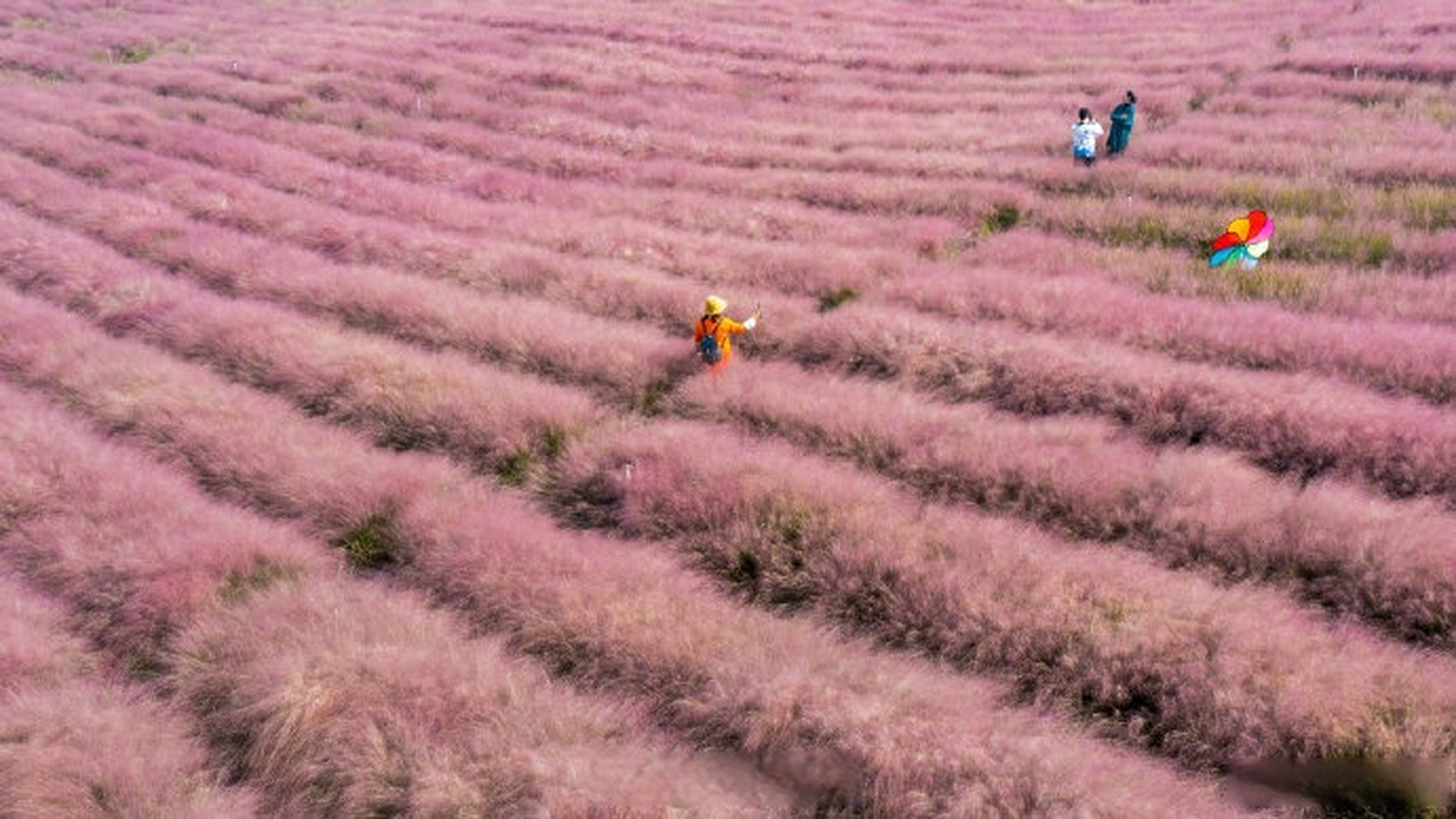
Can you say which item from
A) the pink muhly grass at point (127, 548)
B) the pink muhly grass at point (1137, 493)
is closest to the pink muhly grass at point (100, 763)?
the pink muhly grass at point (127, 548)

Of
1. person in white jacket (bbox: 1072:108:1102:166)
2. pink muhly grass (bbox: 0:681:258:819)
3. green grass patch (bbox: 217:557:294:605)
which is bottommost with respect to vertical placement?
pink muhly grass (bbox: 0:681:258:819)

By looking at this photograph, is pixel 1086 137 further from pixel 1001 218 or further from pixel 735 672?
pixel 735 672

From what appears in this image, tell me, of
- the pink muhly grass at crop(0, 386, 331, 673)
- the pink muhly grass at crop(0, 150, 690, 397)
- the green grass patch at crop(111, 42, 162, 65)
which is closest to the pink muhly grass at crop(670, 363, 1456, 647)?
the pink muhly grass at crop(0, 150, 690, 397)

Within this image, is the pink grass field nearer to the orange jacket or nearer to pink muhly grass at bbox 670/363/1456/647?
pink muhly grass at bbox 670/363/1456/647

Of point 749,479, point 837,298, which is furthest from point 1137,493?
point 837,298

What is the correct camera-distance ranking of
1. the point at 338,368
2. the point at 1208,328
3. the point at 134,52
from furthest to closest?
the point at 134,52
the point at 338,368
the point at 1208,328

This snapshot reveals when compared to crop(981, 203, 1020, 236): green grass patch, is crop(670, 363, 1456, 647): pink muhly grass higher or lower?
lower
